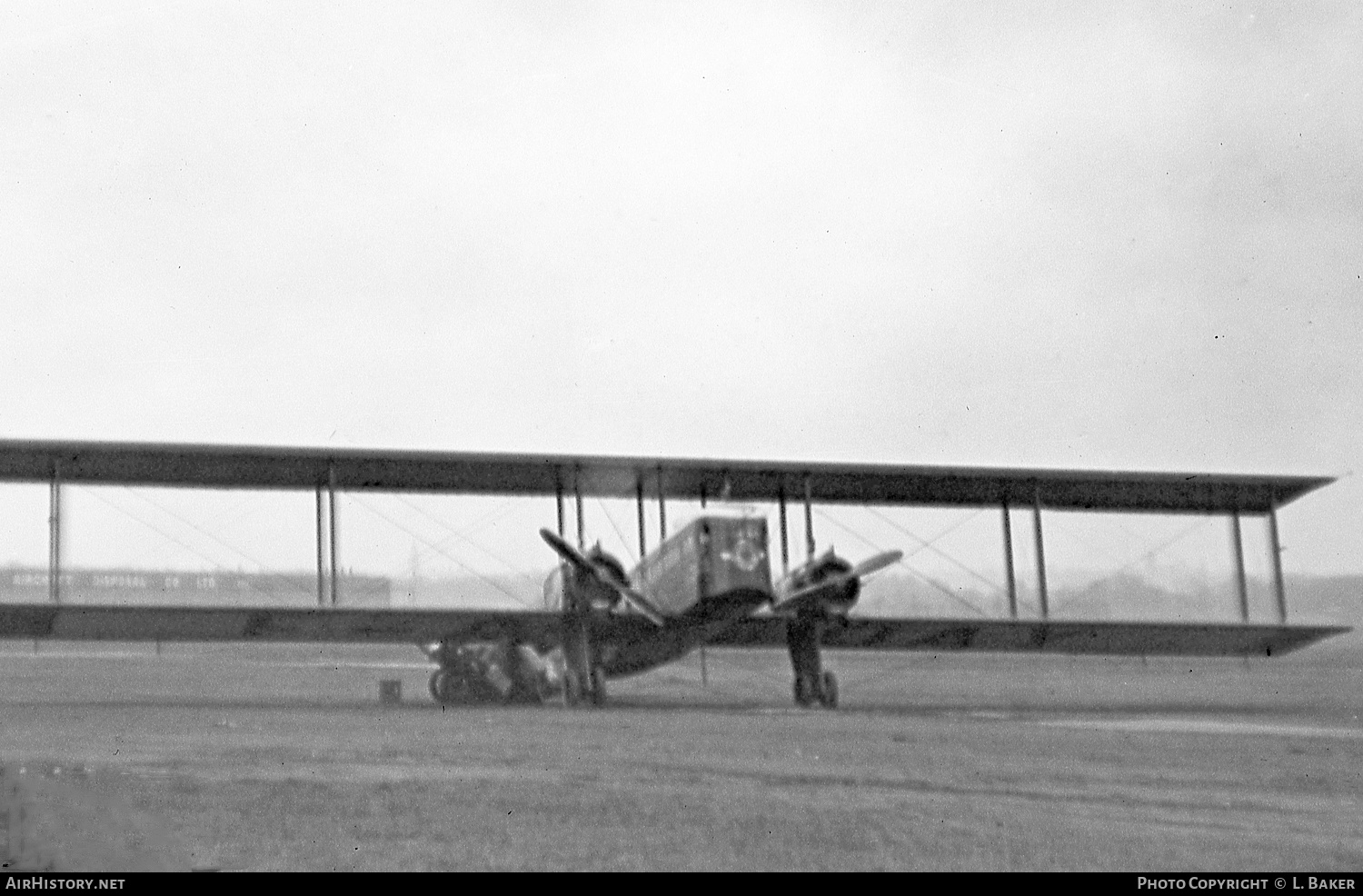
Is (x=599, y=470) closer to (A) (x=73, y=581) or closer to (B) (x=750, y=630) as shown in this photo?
(B) (x=750, y=630)

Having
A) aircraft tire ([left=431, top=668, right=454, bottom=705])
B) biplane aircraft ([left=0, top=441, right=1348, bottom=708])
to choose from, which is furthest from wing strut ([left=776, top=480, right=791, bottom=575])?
aircraft tire ([left=431, top=668, right=454, bottom=705])

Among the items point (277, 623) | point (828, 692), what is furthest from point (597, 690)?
point (277, 623)

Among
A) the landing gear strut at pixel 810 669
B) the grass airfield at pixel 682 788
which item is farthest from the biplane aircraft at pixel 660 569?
the grass airfield at pixel 682 788

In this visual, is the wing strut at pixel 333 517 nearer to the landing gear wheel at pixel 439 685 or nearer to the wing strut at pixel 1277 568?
the landing gear wheel at pixel 439 685

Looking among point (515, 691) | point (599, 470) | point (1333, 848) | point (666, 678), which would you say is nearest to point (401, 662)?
point (666, 678)

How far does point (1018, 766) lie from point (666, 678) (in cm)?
3872

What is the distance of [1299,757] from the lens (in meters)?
17.5

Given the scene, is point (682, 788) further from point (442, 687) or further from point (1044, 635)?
point (442, 687)

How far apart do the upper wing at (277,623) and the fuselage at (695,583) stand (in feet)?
1.92

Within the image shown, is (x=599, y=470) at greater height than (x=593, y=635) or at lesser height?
greater

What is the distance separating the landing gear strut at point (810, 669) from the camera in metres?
28.8

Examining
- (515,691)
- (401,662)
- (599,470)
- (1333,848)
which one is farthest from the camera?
(401,662)

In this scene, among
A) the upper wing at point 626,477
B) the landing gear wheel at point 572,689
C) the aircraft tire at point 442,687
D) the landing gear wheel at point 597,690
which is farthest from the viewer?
the aircraft tire at point 442,687

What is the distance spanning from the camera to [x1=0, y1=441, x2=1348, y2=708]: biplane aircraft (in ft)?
88.8
